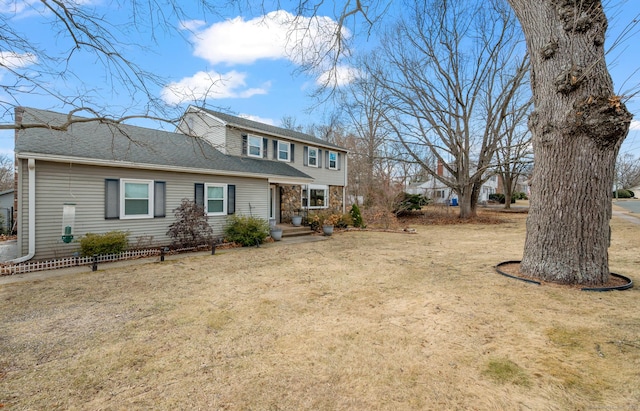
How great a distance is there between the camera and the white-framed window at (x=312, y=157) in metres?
16.6

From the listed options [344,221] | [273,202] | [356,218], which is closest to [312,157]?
[273,202]

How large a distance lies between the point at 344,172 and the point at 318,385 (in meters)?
16.6

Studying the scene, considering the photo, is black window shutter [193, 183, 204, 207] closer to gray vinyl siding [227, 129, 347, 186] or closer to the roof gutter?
the roof gutter

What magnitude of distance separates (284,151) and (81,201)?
9.21 metres

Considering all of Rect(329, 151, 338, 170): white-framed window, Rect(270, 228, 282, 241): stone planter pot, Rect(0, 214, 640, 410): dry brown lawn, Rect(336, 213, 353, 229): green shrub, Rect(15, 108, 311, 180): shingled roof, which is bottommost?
Rect(0, 214, 640, 410): dry brown lawn

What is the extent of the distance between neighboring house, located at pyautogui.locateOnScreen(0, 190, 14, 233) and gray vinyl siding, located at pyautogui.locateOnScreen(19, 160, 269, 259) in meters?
7.51

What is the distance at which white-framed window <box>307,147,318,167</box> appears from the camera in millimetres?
16631

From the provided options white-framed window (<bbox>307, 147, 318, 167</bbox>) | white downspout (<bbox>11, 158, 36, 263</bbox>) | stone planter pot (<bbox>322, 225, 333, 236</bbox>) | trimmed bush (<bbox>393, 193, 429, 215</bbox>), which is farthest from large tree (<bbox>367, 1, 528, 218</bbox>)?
white downspout (<bbox>11, 158, 36, 263</bbox>)

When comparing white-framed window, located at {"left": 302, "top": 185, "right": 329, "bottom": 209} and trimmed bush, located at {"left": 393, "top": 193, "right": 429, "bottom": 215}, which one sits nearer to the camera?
white-framed window, located at {"left": 302, "top": 185, "right": 329, "bottom": 209}

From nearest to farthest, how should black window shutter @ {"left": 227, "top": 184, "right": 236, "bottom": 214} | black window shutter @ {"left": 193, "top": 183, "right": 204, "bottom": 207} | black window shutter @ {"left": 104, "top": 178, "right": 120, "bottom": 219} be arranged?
black window shutter @ {"left": 104, "top": 178, "right": 120, "bottom": 219} < black window shutter @ {"left": 193, "top": 183, "right": 204, "bottom": 207} < black window shutter @ {"left": 227, "top": 184, "right": 236, "bottom": 214}

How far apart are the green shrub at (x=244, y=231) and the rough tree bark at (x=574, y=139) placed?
27.0 feet

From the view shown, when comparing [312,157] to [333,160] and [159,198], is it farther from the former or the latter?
[159,198]

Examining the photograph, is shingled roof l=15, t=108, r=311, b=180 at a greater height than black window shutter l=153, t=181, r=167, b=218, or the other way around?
shingled roof l=15, t=108, r=311, b=180

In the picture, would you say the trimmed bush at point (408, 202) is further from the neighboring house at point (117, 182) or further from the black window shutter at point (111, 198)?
the black window shutter at point (111, 198)
